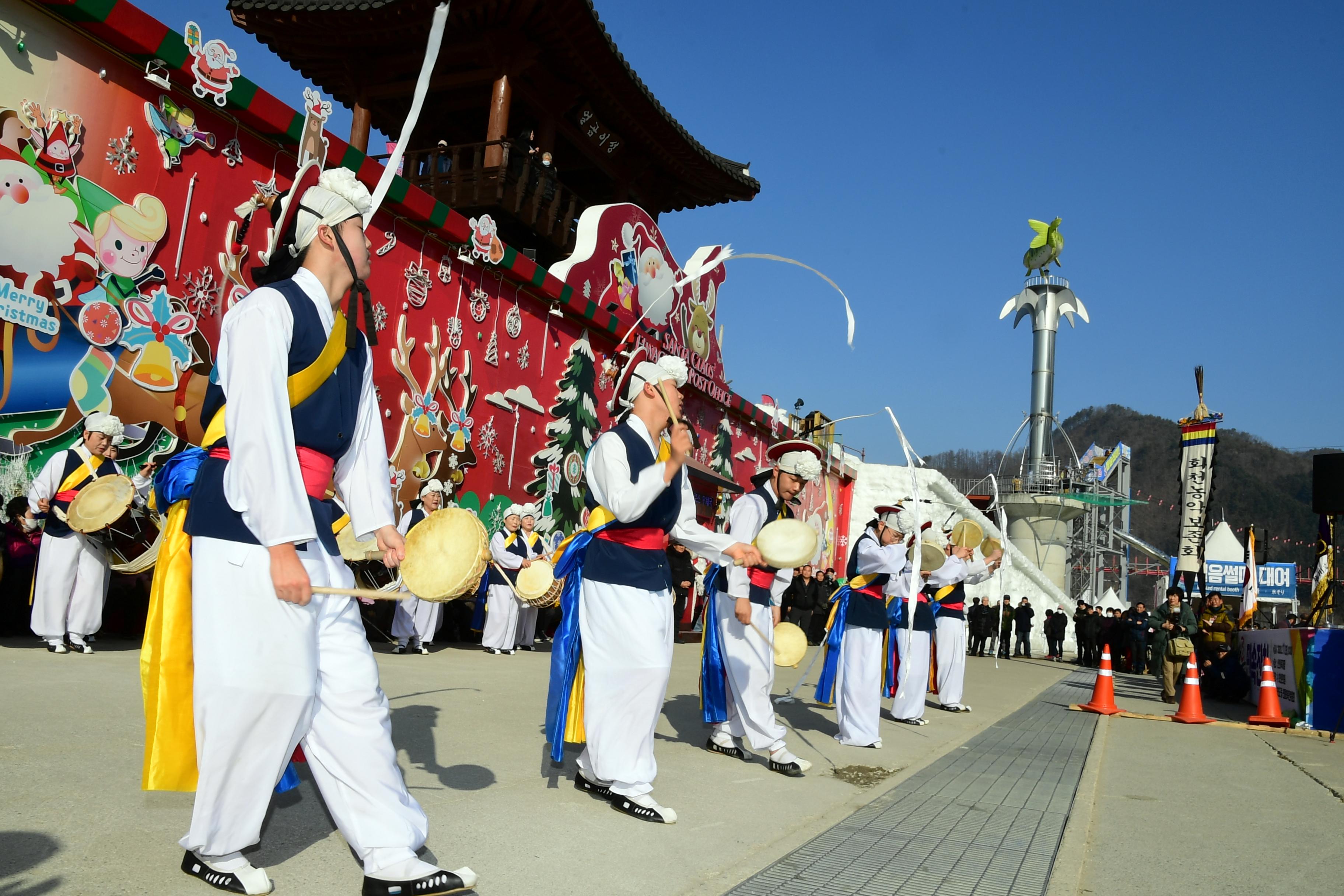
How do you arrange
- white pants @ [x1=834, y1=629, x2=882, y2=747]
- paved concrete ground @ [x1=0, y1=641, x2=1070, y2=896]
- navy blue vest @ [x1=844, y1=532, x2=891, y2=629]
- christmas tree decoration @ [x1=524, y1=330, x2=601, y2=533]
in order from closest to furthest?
paved concrete ground @ [x1=0, y1=641, x2=1070, y2=896] < white pants @ [x1=834, y1=629, x2=882, y2=747] < navy blue vest @ [x1=844, y1=532, x2=891, y2=629] < christmas tree decoration @ [x1=524, y1=330, x2=601, y2=533]

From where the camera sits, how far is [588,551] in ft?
13.6

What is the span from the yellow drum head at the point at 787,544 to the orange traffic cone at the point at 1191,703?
23.1 ft

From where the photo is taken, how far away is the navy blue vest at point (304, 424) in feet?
8.15

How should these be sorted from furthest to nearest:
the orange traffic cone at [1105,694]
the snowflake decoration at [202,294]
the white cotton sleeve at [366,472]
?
the orange traffic cone at [1105,694]
the snowflake decoration at [202,294]
the white cotton sleeve at [366,472]

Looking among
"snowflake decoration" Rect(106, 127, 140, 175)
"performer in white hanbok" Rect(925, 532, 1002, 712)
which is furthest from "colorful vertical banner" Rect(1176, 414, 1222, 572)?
"snowflake decoration" Rect(106, 127, 140, 175)

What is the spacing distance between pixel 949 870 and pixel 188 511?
9.07ft

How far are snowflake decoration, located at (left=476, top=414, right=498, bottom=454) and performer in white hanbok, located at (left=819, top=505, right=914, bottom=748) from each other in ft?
16.9

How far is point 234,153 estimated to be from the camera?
795 centimetres

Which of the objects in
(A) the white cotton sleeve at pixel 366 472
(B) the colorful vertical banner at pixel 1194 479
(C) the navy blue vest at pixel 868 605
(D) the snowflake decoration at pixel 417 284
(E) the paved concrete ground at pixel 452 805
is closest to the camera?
(E) the paved concrete ground at pixel 452 805

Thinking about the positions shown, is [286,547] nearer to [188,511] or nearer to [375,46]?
[188,511]

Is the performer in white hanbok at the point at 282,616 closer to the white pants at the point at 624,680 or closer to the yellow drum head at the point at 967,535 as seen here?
the white pants at the point at 624,680

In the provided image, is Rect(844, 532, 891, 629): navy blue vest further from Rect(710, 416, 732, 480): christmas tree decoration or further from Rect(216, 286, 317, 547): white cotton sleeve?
Rect(710, 416, 732, 480): christmas tree decoration

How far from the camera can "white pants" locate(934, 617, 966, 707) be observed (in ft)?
30.9

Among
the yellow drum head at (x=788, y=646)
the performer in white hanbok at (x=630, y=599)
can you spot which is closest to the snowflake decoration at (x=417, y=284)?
the yellow drum head at (x=788, y=646)
